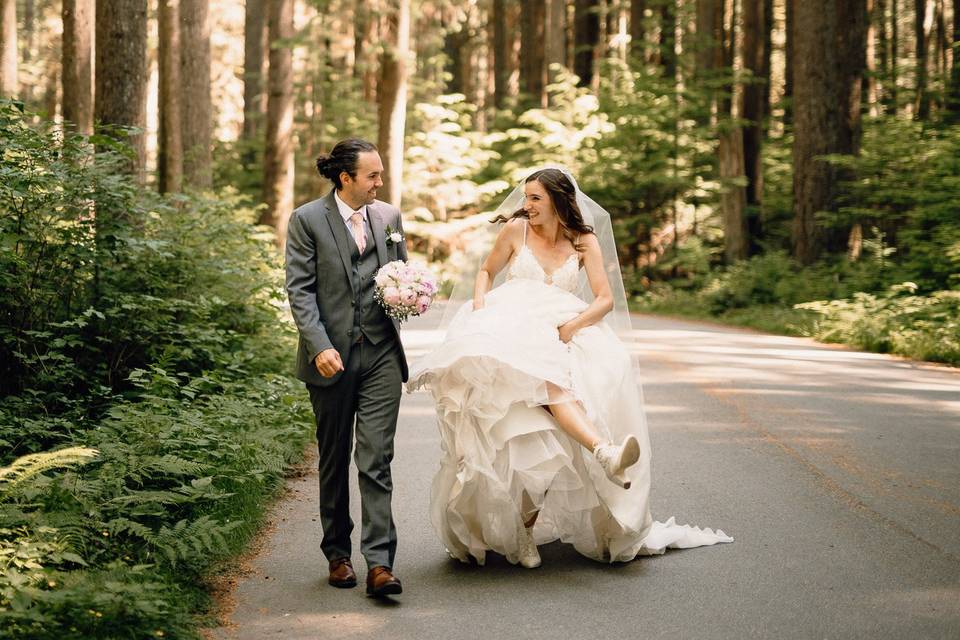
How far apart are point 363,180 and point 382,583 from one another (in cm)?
219

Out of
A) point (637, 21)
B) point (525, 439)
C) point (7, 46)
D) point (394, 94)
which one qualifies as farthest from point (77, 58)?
point (637, 21)

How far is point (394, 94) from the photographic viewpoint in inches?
1045

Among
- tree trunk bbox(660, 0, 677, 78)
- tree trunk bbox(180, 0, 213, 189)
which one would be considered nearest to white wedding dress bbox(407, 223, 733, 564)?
tree trunk bbox(180, 0, 213, 189)

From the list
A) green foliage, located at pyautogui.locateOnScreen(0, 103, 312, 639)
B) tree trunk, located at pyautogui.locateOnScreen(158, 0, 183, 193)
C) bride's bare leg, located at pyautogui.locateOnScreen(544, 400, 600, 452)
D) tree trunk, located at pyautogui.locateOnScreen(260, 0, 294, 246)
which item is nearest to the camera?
green foliage, located at pyautogui.locateOnScreen(0, 103, 312, 639)

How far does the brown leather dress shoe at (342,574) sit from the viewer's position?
568cm

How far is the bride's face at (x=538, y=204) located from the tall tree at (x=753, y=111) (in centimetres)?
2404

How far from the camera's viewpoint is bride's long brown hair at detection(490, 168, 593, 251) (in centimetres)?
659

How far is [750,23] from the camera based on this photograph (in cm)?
3186

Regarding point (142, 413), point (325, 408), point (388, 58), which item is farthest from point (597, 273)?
point (388, 58)

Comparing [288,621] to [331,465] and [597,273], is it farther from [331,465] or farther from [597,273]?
[597,273]

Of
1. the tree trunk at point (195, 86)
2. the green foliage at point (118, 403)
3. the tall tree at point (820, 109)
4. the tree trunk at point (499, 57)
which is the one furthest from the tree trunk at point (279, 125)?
the tree trunk at point (499, 57)

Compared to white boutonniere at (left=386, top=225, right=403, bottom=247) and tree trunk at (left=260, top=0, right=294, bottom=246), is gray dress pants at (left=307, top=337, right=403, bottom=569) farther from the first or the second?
tree trunk at (left=260, top=0, right=294, bottom=246)

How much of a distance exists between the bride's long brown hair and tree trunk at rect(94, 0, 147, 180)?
723 cm

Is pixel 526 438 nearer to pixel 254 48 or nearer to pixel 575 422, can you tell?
pixel 575 422
